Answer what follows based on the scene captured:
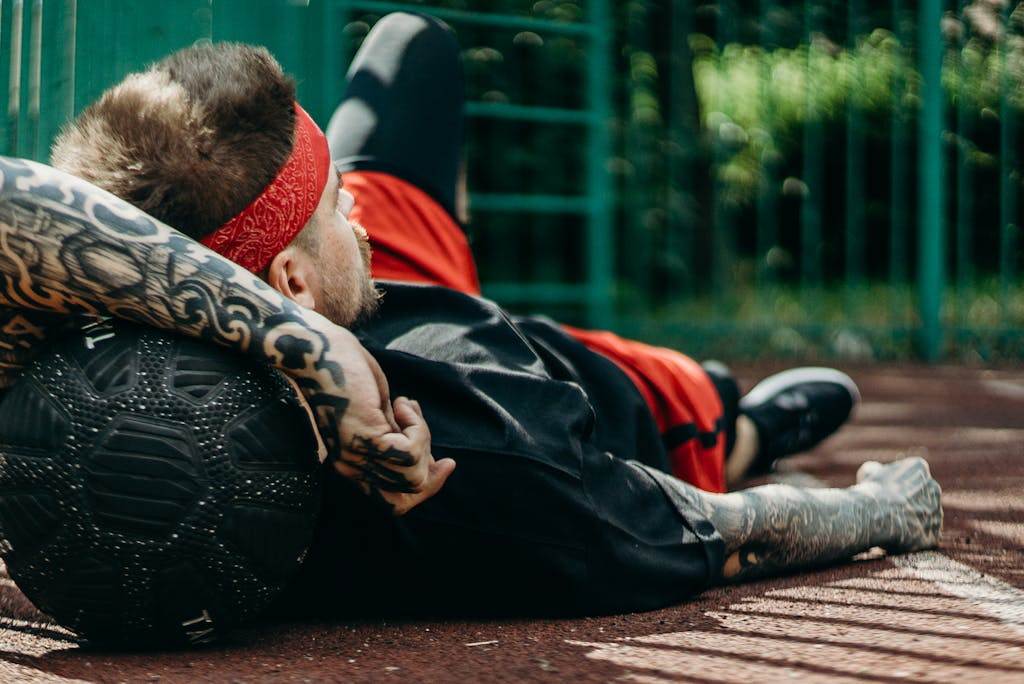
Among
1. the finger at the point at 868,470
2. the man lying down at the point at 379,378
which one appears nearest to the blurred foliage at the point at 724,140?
the finger at the point at 868,470

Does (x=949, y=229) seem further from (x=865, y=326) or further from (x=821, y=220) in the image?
(x=865, y=326)

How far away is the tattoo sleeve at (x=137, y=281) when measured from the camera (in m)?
1.66

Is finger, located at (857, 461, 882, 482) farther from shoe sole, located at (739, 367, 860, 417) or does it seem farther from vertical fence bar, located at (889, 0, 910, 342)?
vertical fence bar, located at (889, 0, 910, 342)

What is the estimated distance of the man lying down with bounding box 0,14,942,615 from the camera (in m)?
1.71

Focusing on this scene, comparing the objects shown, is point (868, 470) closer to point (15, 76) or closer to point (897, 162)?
point (15, 76)

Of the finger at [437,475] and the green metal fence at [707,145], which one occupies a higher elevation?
the green metal fence at [707,145]

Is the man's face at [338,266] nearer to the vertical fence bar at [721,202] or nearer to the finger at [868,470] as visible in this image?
the finger at [868,470]

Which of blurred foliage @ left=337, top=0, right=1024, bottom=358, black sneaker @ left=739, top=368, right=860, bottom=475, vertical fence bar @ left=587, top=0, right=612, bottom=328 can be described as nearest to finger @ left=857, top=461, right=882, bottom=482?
black sneaker @ left=739, top=368, right=860, bottom=475

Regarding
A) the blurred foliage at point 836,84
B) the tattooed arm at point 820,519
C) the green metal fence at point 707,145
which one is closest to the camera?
the tattooed arm at point 820,519

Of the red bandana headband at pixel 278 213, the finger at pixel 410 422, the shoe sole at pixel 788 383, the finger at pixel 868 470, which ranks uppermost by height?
the red bandana headband at pixel 278 213

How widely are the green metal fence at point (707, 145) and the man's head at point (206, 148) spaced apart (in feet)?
11.1

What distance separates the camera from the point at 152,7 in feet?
10.6

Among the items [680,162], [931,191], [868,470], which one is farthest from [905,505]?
[680,162]

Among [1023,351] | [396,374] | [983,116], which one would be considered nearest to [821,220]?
[983,116]
